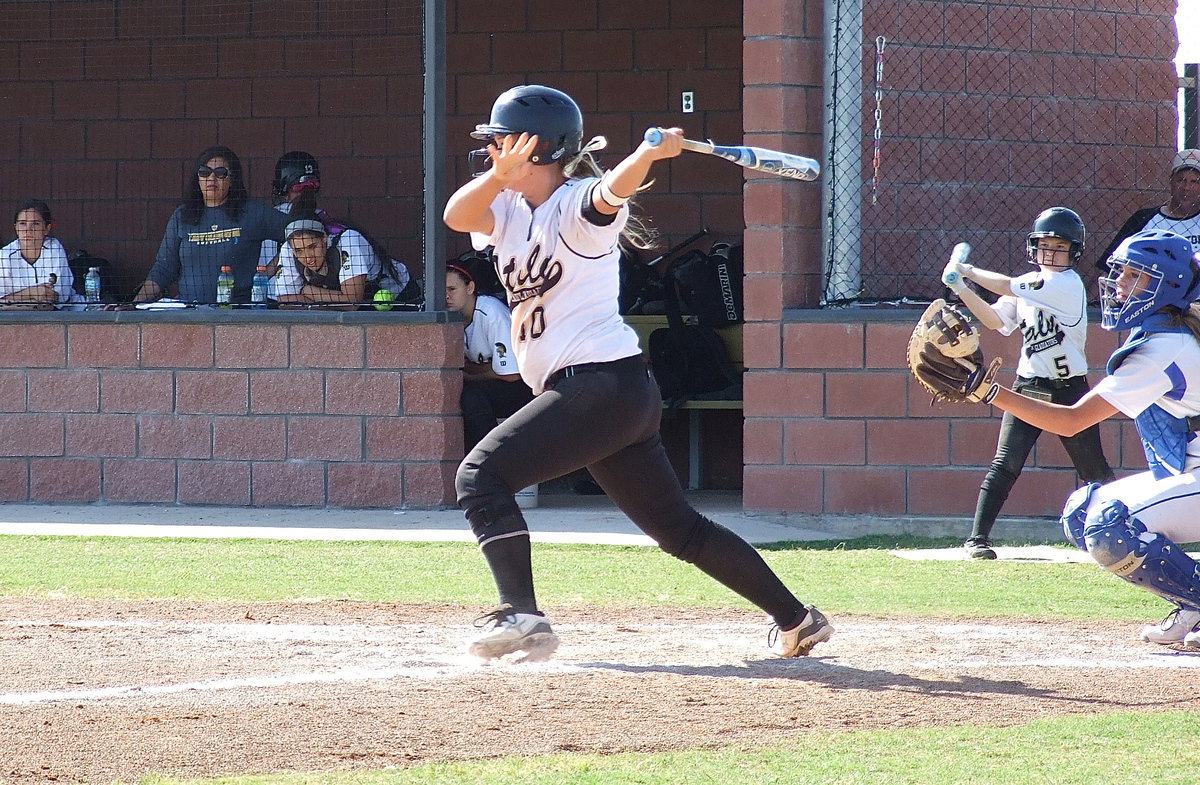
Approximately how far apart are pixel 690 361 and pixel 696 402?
1.16 feet

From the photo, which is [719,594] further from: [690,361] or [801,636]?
[690,361]

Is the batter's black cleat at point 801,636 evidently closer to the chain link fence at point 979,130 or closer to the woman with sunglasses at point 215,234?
the chain link fence at point 979,130

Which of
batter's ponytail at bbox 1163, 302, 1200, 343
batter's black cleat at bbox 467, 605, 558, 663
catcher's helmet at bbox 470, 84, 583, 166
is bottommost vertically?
batter's black cleat at bbox 467, 605, 558, 663

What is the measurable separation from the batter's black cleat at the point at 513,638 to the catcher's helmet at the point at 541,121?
1362mm

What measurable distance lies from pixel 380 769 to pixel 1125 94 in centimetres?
753

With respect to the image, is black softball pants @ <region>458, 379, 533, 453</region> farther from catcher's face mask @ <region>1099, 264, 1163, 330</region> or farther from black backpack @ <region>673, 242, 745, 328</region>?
catcher's face mask @ <region>1099, 264, 1163, 330</region>

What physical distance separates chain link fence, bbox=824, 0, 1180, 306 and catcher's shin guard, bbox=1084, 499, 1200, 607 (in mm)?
3877

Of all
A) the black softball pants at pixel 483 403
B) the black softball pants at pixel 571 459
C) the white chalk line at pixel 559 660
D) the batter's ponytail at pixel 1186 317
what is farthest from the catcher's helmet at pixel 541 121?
the black softball pants at pixel 483 403

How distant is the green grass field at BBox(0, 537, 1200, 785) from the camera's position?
11.6 ft

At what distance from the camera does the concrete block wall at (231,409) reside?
900 cm

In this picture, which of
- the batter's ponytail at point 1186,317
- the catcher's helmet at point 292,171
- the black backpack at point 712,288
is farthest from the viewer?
the black backpack at point 712,288

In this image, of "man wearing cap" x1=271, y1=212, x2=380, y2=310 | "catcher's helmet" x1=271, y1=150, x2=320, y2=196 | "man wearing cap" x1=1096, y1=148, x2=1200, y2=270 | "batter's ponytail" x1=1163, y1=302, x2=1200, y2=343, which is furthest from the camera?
"catcher's helmet" x1=271, y1=150, x2=320, y2=196

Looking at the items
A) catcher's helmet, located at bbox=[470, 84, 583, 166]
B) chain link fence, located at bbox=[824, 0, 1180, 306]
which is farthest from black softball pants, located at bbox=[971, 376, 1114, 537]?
catcher's helmet, located at bbox=[470, 84, 583, 166]

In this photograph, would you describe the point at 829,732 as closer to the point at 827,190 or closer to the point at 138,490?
the point at 827,190
